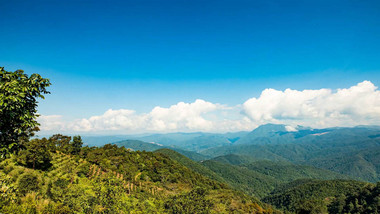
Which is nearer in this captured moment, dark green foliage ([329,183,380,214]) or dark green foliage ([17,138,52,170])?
dark green foliage ([17,138,52,170])

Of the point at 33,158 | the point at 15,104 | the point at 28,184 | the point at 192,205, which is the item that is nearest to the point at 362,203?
the point at 192,205

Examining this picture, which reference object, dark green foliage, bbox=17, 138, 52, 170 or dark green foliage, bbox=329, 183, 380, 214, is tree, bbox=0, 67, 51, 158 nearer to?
dark green foliage, bbox=17, 138, 52, 170

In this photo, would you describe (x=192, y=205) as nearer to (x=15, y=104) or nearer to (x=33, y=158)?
(x=15, y=104)

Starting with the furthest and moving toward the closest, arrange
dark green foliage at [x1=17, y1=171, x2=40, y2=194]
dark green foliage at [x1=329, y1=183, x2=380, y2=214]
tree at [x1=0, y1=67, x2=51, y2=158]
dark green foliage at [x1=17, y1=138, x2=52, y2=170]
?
dark green foliage at [x1=329, y1=183, x2=380, y2=214], dark green foliage at [x1=17, y1=138, x2=52, y2=170], dark green foliage at [x1=17, y1=171, x2=40, y2=194], tree at [x1=0, y1=67, x2=51, y2=158]

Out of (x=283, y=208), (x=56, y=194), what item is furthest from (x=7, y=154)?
(x=283, y=208)

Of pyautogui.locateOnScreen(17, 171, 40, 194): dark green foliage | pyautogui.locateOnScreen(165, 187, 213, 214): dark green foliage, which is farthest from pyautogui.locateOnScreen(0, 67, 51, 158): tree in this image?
pyautogui.locateOnScreen(165, 187, 213, 214): dark green foliage

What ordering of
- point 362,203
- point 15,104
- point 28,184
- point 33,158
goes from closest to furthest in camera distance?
point 15,104, point 28,184, point 33,158, point 362,203

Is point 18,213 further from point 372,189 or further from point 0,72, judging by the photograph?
point 372,189

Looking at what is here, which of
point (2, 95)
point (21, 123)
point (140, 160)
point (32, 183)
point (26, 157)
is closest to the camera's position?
point (2, 95)
